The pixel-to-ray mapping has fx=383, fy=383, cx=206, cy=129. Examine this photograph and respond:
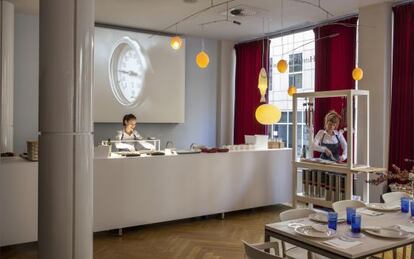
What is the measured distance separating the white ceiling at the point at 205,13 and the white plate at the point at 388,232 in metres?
4.01

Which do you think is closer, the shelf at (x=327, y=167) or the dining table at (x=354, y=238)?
the dining table at (x=354, y=238)

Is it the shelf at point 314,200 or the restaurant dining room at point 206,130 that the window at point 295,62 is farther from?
the shelf at point 314,200

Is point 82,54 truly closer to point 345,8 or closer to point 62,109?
point 62,109

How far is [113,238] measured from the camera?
15.9 feet

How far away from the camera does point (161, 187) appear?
5.17 m

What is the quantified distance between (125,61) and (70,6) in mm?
5082

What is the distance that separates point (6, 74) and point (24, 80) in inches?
38.7

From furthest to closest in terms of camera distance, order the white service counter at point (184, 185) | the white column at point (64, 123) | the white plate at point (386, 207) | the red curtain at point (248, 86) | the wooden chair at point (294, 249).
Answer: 1. the red curtain at point (248, 86)
2. the white service counter at point (184, 185)
3. the white plate at point (386, 207)
4. the wooden chair at point (294, 249)
5. the white column at point (64, 123)

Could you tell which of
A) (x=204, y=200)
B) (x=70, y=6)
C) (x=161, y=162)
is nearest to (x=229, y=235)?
(x=204, y=200)

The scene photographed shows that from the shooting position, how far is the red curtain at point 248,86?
27.4 ft

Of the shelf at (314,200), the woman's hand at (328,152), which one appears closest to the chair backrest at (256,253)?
the shelf at (314,200)

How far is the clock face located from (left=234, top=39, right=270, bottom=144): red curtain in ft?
7.52

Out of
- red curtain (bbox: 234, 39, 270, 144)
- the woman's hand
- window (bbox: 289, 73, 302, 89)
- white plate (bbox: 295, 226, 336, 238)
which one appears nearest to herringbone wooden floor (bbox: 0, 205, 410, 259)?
the woman's hand

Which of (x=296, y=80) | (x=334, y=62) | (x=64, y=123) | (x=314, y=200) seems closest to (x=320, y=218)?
(x=64, y=123)
